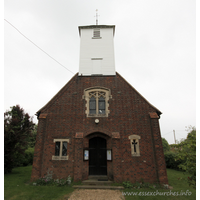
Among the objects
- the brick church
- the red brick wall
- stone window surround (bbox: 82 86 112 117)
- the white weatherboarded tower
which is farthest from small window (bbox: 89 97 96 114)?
the white weatherboarded tower

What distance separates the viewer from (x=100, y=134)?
420 inches

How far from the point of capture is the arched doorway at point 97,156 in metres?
10.2

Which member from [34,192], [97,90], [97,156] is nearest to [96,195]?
[97,156]

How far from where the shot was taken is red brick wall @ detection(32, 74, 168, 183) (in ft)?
31.2

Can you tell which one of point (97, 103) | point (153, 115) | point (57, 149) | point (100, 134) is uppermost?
point (97, 103)

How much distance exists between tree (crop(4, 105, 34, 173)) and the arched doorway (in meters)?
7.86

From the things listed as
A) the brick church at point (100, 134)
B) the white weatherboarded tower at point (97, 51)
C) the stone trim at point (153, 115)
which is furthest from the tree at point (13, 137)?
the stone trim at point (153, 115)

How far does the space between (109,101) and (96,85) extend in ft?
6.44

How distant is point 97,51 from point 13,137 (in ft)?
40.2

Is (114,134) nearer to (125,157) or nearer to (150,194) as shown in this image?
(125,157)

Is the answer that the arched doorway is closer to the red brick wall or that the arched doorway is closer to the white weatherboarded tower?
the red brick wall

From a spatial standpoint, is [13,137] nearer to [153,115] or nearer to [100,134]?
[100,134]

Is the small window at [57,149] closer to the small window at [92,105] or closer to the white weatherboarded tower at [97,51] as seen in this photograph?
the small window at [92,105]

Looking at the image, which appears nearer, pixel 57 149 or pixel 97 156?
pixel 57 149
